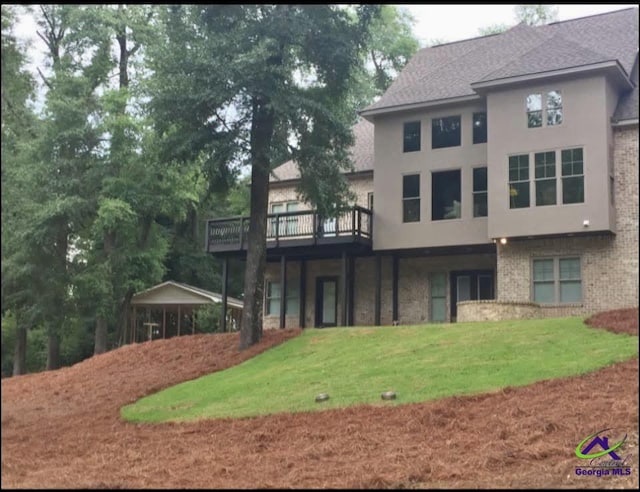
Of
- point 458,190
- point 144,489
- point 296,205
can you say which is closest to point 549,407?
point 144,489

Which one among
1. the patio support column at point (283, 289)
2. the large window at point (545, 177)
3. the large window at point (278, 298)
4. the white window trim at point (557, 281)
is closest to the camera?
the white window trim at point (557, 281)

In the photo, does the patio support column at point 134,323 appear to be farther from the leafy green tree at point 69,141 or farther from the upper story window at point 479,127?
the upper story window at point 479,127

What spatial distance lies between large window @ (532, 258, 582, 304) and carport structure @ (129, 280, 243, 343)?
1231 cm

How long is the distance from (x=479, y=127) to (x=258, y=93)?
7.94 metres

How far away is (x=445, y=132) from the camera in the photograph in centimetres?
2462

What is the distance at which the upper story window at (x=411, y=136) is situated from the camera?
82.0ft

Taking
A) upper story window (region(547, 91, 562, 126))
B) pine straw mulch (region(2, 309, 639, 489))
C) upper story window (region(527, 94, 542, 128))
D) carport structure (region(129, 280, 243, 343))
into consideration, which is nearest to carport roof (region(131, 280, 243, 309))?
carport structure (region(129, 280, 243, 343))

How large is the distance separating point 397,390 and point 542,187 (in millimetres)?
9871

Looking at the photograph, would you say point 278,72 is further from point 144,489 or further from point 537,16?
point 537,16

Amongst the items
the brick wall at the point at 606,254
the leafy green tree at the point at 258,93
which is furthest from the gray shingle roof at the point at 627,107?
the leafy green tree at the point at 258,93

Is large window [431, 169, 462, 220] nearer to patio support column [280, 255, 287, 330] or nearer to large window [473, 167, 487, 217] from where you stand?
large window [473, 167, 487, 217]

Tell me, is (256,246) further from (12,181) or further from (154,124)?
(12,181)

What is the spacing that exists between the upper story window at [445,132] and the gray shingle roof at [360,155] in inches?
123

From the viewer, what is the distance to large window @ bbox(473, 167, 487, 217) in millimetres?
23438
